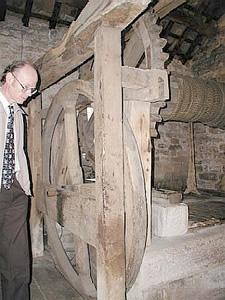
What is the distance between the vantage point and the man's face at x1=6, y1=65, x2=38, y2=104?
1.99 m

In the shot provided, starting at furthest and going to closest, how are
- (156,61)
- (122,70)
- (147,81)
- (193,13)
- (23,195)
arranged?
1. (193,13)
2. (156,61)
3. (23,195)
4. (147,81)
5. (122,70)

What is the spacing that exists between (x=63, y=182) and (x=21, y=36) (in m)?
3.06

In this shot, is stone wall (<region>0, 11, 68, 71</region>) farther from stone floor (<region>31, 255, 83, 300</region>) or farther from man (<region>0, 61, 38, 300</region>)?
stone floor (<region>31, 255, 83, 300</region>)

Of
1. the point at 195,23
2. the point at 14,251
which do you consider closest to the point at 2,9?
the point at 195,23

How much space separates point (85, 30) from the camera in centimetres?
193

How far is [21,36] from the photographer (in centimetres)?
500

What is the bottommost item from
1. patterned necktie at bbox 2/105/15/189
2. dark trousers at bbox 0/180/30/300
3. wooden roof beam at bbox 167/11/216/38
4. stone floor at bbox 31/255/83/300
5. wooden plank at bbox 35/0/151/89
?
stone floor at bbox 31/255/83/300

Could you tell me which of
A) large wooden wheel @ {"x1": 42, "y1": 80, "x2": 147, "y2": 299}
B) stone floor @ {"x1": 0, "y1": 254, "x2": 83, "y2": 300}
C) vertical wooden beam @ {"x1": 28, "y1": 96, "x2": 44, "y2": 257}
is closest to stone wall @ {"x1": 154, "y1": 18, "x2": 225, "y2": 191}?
large wooden wheel @ {"x1": 42, "y1": 80, "x2": 147, "y2": 299}

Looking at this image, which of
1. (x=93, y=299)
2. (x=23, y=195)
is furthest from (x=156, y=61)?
(x=93, y=299)

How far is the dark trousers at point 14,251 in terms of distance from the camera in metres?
2.23

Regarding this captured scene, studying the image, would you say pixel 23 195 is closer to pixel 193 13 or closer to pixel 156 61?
pixel 156 61

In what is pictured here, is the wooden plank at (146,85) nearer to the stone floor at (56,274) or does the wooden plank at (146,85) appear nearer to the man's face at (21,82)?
the man's face at (21,82)

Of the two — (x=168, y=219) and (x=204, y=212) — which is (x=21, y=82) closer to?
(x=168, y=219)

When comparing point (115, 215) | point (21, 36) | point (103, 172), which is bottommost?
point (115, 215)
